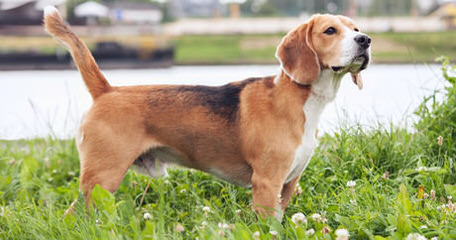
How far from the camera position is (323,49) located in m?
2.75

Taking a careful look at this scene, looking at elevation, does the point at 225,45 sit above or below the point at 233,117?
below

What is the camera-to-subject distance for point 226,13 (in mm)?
33531

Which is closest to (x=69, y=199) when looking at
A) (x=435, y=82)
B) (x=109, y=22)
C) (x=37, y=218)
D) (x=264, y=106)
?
(x=37, y=218)

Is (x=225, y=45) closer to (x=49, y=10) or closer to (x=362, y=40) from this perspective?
(x=49, y=10)

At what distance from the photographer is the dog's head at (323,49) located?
259 centimetres

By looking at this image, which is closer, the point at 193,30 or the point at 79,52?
the point at 79,52

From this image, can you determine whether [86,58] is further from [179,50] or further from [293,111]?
[179,50]

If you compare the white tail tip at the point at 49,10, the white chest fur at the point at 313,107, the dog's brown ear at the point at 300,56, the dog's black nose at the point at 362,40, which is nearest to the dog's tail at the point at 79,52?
the white tail tip at the point at 49,10

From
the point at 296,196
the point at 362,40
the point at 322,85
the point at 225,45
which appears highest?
the point at 362,40

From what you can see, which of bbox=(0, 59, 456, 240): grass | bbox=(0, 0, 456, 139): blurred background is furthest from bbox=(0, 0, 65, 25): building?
bbox=(0, 59, 456, 240): grass

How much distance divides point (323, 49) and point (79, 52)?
60.2 inches

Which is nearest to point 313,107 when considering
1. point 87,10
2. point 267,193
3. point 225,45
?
point 267,193

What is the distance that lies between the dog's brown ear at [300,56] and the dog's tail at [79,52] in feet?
3.76

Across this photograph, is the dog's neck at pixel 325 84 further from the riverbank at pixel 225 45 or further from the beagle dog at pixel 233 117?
the riverbank at pixel 225 45
